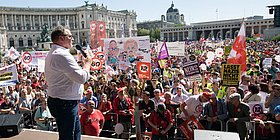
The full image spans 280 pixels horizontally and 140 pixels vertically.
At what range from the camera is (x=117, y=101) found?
7023mm

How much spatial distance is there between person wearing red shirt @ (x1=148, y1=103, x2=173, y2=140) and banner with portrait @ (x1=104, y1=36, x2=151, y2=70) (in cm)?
487

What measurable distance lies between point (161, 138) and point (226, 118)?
1394 mm

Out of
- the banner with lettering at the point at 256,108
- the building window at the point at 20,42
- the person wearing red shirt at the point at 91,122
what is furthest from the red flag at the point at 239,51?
the building window at the point at 20,42

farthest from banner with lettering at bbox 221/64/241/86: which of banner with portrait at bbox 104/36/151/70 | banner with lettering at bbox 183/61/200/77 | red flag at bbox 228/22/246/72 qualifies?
banner with portrait at bbox 104/36/151/70

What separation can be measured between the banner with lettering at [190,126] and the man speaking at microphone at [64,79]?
11.1 feet

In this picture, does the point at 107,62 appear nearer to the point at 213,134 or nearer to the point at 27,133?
the point at 27,133

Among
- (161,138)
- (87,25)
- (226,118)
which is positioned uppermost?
(87,25)

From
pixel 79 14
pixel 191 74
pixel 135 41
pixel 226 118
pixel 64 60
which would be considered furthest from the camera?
pixel 79 14

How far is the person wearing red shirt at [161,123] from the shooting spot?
19.3 feet

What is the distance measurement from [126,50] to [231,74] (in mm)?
5123

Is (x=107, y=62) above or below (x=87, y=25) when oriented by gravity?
below

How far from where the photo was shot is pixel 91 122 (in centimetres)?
596

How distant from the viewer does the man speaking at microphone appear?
2.79m

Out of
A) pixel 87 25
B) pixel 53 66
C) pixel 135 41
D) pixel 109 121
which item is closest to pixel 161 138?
pixel 109 121
